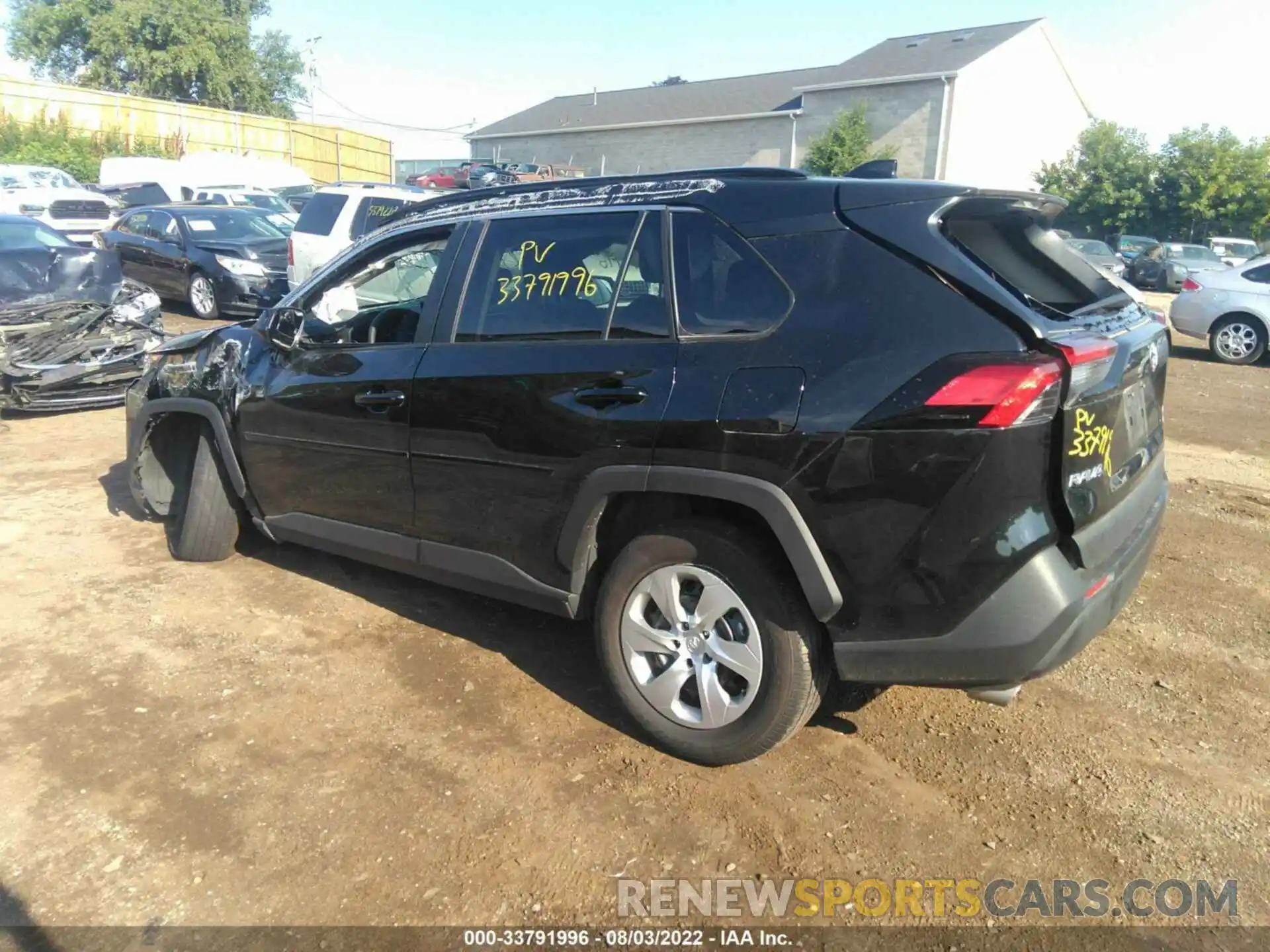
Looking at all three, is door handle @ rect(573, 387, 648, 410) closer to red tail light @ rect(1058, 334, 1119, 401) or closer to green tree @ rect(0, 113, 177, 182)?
red tail light @ rect(1058, 334, 1119, 401)

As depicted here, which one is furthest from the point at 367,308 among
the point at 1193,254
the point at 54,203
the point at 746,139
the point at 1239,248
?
the point at 746,139

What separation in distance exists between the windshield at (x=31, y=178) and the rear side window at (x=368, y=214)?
13.7 m

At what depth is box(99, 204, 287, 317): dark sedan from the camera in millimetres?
12867

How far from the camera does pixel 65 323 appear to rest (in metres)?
8.26

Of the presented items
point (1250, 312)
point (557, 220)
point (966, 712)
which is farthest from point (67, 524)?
point (1250, 312)

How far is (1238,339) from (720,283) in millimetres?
12120

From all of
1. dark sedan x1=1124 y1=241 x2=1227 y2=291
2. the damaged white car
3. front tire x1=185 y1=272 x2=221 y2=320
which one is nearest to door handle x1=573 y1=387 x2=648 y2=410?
the damaged white car

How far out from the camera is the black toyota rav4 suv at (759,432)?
2.64 metres

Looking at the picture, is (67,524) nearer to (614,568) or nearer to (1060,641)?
(614,568)

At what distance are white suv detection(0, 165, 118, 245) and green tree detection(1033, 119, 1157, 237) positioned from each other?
31.0 m

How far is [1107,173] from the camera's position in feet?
117

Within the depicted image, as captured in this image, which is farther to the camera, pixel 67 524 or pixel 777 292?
pixel 67 524

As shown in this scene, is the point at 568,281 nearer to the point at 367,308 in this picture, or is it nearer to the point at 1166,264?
the point at 367,308

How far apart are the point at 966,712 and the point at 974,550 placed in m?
1.23
